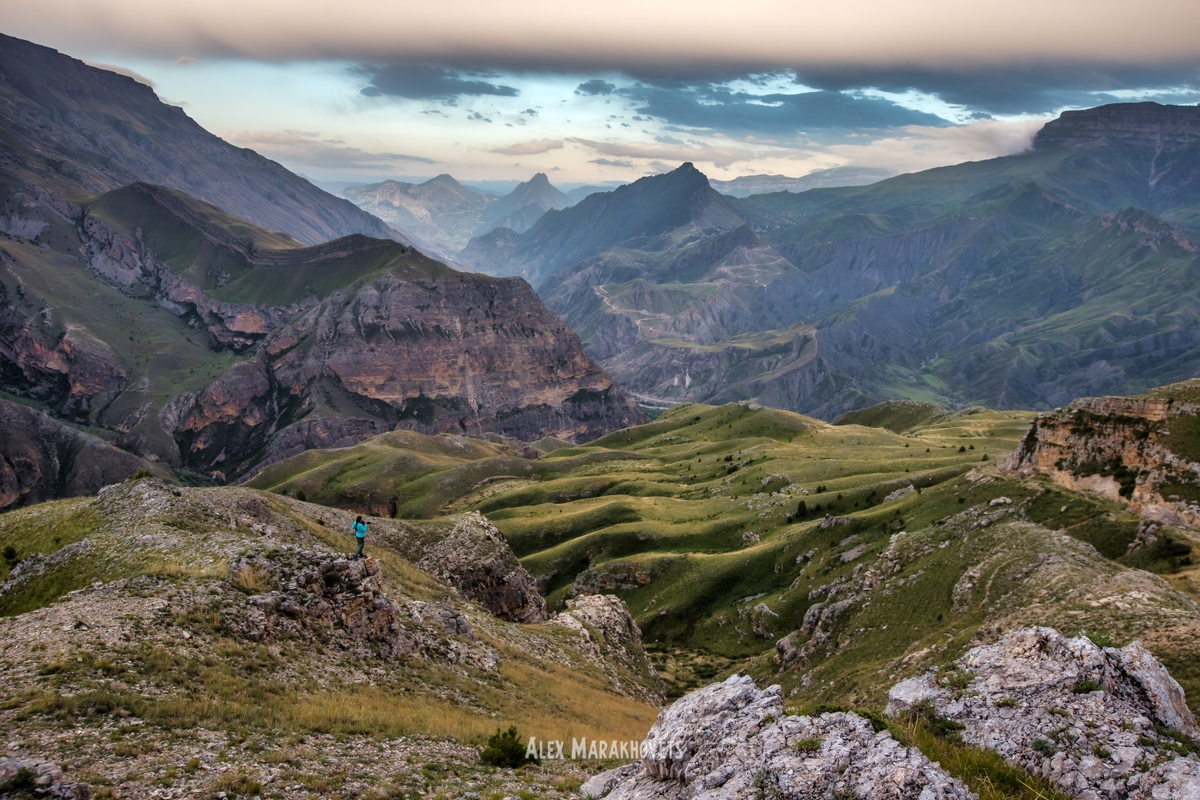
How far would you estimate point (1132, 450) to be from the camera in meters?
60.2

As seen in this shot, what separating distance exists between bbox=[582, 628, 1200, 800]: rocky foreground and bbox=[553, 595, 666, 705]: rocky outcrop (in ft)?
114

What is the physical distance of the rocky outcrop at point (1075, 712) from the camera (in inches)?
665

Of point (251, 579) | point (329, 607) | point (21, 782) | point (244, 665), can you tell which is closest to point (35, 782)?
point (21, 782)

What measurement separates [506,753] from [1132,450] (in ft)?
196

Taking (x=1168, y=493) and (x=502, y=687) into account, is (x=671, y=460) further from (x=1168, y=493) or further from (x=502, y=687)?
(x=502, y=687)

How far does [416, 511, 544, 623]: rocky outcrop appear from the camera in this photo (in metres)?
63.8

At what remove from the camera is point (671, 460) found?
610 ft

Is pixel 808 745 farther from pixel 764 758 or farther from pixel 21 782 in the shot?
pixel 21 782

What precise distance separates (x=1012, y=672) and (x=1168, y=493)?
46226 millimetres

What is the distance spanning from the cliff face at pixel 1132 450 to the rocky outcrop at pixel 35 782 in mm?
65196

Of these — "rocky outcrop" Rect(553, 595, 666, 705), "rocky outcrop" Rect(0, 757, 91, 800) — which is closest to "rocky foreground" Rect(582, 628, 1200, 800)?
"rocky outcrop" Rect(0, 757, 91, 800)

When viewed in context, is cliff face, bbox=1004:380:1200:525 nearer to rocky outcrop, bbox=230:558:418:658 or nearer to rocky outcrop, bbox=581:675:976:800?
rocky outcrop, bbox=581:675:976:800

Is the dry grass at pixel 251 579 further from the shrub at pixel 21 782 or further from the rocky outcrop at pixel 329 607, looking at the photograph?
the shrub at pixel 21 782

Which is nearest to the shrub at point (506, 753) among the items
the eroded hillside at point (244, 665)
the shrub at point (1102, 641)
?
the eroded hillside at point (244, 665)
